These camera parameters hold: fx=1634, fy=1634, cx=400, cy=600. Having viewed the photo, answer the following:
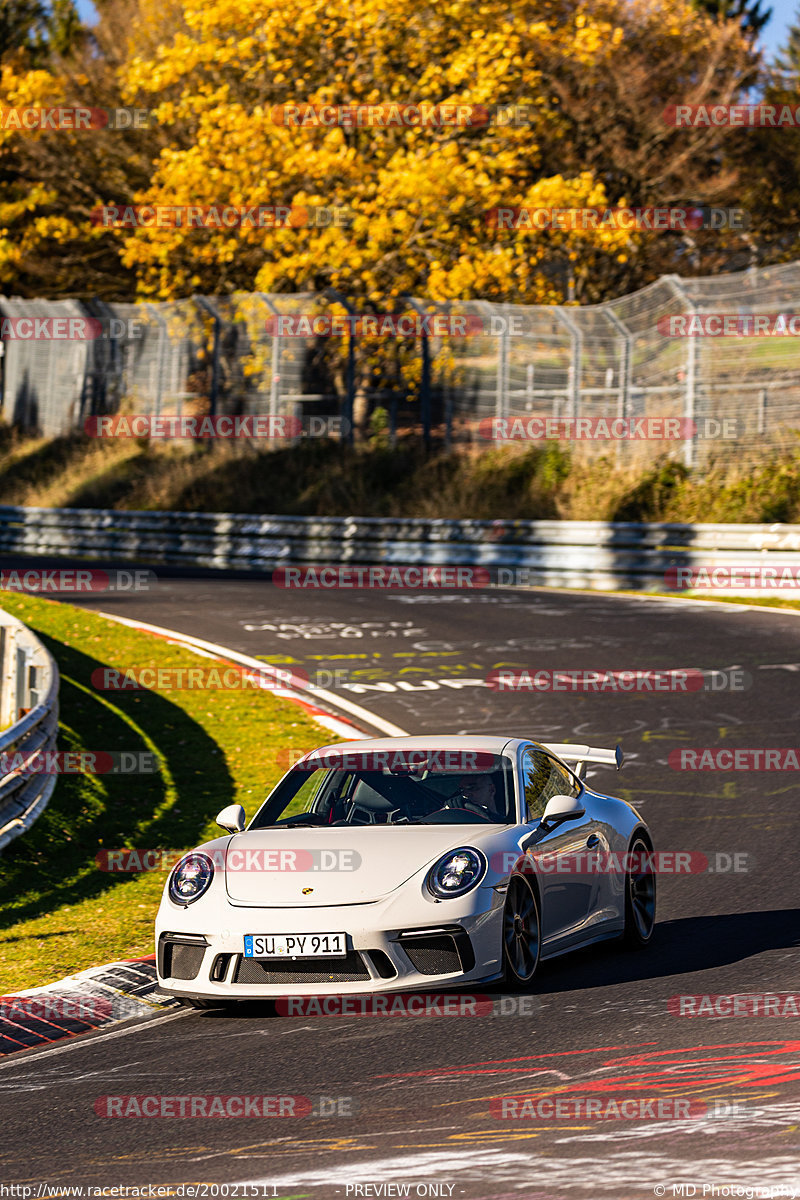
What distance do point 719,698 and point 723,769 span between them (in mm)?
3123

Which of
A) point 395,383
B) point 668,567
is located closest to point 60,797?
point 668,567

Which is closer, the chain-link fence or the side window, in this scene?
the side window

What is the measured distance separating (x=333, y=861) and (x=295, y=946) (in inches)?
21.2

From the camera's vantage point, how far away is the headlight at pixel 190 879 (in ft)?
25.9

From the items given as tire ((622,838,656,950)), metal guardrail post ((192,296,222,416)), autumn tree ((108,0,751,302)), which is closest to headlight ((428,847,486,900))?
tire ((622,838,656,950))

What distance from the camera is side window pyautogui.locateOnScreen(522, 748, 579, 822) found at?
8.59 metres

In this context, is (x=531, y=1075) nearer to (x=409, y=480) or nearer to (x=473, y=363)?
(x=473, y=363)

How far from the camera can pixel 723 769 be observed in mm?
13297

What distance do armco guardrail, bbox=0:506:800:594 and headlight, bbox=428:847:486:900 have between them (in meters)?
16.6

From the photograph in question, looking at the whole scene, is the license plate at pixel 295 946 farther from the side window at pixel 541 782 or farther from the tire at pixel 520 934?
the side window at pixel 541 782

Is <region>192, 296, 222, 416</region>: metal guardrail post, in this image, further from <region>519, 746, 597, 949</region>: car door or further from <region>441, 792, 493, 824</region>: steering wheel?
<region>441, 792, 493, 824</region>: steering wheel

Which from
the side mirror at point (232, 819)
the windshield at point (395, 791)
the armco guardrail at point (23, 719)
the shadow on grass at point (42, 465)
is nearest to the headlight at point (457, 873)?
the windshield at point (395, 791)

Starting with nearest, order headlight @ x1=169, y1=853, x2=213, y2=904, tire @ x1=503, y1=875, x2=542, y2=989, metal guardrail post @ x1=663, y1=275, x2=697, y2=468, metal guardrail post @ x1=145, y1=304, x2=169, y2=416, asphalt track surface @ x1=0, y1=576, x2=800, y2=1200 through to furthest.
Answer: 1. asphalt track surface @ x1=0, y1=576, x2=800, y2=1200
2. tire @ x1=503, y1=875, x2=542, y2=989
3. headlight @ x1=169, y1=853, x2=213, y2=904
4. metal guardrail post @ x1=663, y1=275, x2=697, y2=468
5. metal guardrail post @ x1=145, y1=304, x2=169, y2=416

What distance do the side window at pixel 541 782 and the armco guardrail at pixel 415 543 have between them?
14953 mm
